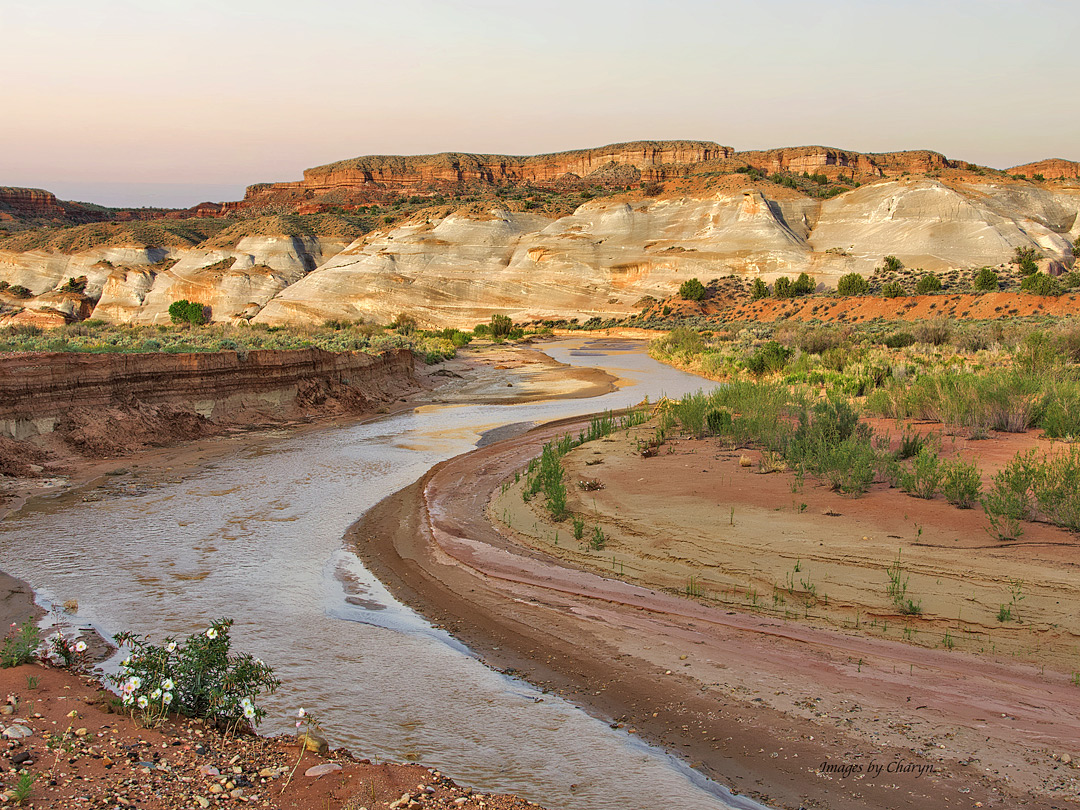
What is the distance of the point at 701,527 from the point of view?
27.1ft

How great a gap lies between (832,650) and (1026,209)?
86.9 meters

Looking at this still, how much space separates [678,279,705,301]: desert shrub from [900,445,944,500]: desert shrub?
5786 centimetres

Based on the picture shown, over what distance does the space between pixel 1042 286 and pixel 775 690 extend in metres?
46.5

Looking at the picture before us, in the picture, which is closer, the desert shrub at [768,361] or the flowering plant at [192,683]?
the flowering plant at [192,683]

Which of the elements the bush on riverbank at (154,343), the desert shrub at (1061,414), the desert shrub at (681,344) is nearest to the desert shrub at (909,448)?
the desert shrub at (1061,414)

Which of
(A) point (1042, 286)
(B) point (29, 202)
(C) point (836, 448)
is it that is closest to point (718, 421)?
(C) point (836, 448)

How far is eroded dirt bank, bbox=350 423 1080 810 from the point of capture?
4.06 meters

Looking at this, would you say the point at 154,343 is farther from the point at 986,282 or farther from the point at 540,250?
the point at 540,250

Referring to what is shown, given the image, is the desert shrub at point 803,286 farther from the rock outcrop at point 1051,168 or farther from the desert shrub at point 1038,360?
the rock outcrop at point 1051,168

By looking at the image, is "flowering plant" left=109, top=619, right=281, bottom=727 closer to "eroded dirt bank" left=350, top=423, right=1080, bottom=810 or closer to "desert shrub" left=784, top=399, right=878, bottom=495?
"eroded dirt bank" left=350, top=423, right=1080, bottom=810

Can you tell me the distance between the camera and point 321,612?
6969 millimetres

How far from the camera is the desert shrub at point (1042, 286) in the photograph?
41938 millimetres

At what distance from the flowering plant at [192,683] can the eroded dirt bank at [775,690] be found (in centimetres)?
205

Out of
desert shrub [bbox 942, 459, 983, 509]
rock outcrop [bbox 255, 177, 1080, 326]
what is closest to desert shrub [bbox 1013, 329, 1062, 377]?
desert shrub [bbox 942, 459, 983, 509]
